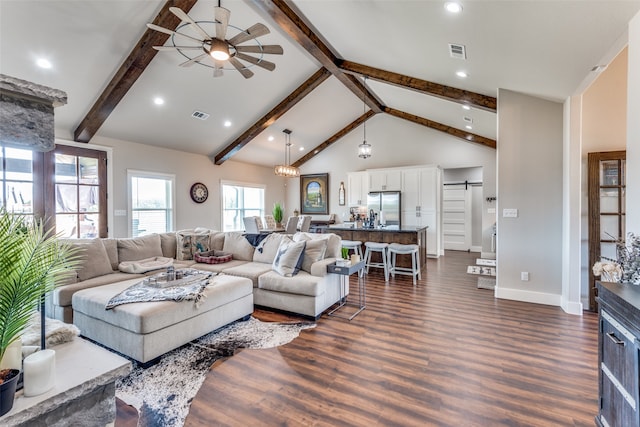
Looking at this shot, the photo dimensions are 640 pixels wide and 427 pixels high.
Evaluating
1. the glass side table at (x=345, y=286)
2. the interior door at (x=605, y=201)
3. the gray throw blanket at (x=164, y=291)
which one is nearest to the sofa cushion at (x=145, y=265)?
the gray throw blanket at (x=164, y=291)

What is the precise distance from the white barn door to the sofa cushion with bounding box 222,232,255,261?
21.5ft

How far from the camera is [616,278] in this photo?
6.02 ft

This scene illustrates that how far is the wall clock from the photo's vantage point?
7.52m

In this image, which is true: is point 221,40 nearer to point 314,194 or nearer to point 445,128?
point 445,128

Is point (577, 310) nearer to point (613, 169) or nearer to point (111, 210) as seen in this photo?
point (613, 169)

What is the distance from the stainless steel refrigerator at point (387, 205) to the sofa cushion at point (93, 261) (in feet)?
20.5

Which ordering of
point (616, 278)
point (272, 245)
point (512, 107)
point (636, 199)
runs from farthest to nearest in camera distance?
point (272, 245) < point (512, 107) < point (636, 199) < point (616, 278)

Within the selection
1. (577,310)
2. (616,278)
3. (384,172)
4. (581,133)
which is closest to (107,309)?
(616,278)

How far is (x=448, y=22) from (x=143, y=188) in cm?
643

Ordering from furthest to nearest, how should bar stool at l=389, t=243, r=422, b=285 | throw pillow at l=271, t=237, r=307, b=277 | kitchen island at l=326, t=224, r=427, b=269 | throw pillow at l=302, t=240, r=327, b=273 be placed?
1. kitchen island at l=326, t=224, r=427, b=269
2. bar stool at l=389, t=243, r=422, b=285
3. throw pillow at l=302, t=240, r=327, b=273
4. throw pillow at l=271, t=237, r=307, b=277

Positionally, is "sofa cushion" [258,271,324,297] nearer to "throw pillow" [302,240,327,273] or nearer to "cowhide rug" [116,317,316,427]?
"throw pillow" [302,240,327,273]

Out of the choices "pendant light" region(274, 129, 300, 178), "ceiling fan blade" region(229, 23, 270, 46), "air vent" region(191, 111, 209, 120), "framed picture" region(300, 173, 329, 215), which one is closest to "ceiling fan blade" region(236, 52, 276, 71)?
"ceiling fan blade" region(229, 23, 270, 46)

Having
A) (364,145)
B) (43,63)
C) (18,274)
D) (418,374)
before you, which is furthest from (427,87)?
(43,63)

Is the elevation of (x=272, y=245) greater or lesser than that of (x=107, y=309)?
greater
